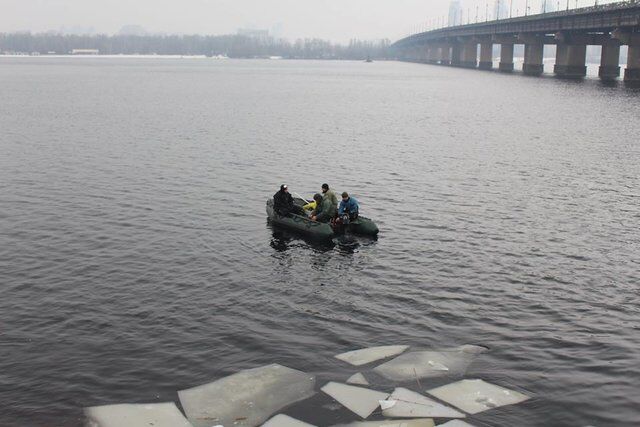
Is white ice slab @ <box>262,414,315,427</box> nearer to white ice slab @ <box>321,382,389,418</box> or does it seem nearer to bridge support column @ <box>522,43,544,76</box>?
white ice slab @ <box>321,382,389,418</box>

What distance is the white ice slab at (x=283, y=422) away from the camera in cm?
1545

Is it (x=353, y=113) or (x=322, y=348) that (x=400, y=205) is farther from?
→ (x=353, y=113)

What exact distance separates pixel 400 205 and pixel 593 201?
11023mm

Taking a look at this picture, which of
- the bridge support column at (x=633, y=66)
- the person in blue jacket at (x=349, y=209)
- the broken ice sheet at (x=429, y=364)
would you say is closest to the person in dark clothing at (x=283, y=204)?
the person in blue jacket at (x=349, y=209)

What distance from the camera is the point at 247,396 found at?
16906 mm

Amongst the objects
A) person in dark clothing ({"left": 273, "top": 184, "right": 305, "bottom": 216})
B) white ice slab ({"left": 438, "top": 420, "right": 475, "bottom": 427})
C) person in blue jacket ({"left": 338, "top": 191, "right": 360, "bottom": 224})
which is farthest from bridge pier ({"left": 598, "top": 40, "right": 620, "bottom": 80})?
white ice slab ({"left": 438, "top": 420, "right": 475, "bottom": 427})

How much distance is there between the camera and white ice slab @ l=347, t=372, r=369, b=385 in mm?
17514

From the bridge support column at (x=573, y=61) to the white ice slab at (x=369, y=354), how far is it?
164644mm

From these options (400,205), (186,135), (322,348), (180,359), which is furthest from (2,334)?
(186,135)

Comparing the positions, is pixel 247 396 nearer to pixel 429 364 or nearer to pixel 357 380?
pixel 357 380

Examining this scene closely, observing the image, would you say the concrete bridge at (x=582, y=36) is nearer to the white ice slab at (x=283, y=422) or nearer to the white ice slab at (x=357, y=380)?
the white ice slab at (x=357, y=380)

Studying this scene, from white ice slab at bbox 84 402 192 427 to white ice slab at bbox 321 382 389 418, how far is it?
3611 mm

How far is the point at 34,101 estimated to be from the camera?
10356 centimetres

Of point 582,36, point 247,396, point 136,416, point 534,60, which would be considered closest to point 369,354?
point 247,396
